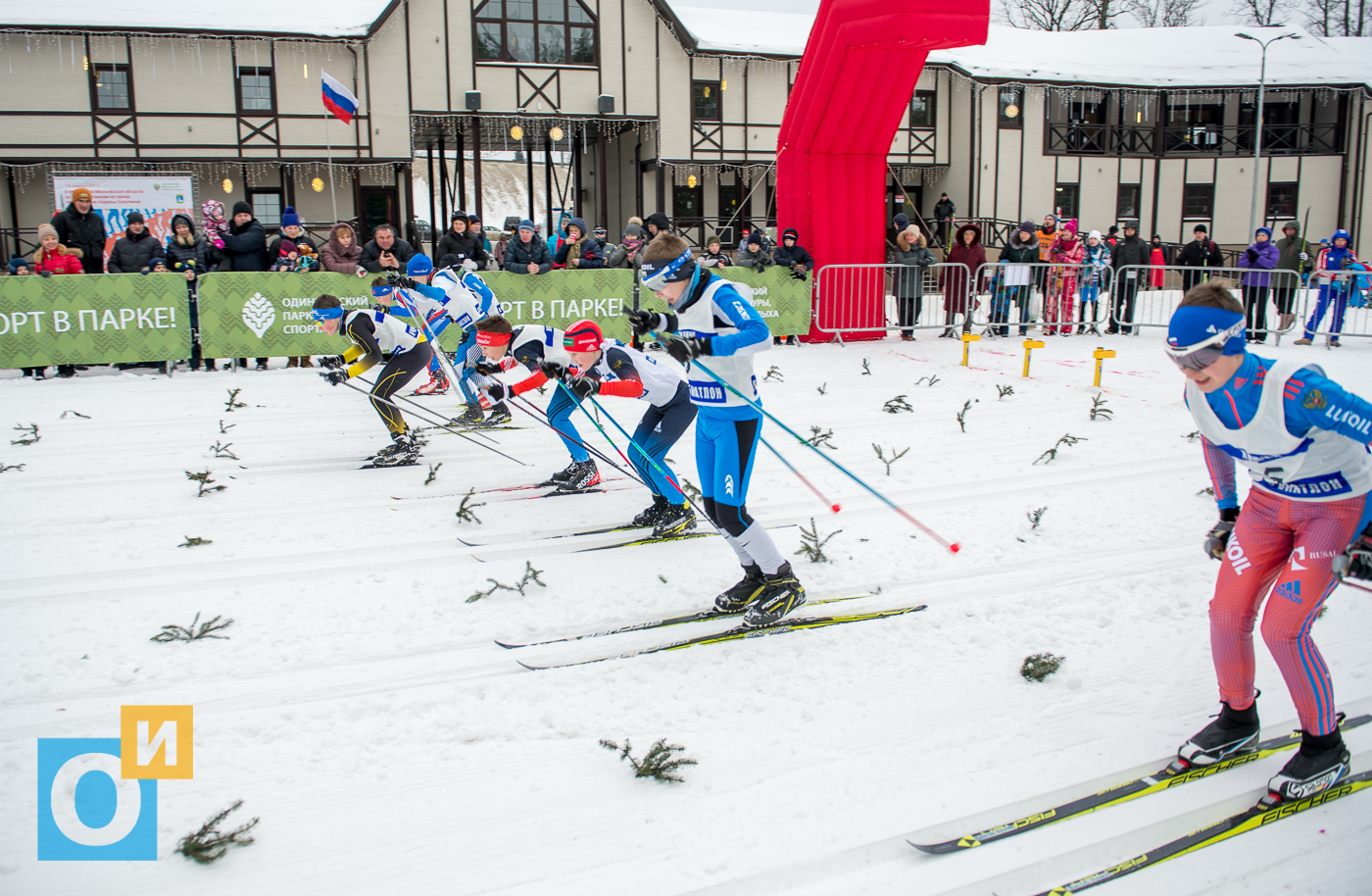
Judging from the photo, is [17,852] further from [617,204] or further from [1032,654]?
[617,204]

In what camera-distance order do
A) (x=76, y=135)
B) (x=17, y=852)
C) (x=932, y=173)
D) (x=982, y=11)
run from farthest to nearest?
(x=932, y=173) → (x=76, y=135) → (x=982, y=11) → (x=17, y=852)

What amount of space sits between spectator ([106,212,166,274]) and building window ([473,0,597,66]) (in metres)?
11.9

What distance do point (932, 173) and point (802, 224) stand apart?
→ 14.3 metres

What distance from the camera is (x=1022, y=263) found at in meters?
13.6

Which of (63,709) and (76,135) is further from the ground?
(76,135)

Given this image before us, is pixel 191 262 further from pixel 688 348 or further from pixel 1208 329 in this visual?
pixel 1208 329

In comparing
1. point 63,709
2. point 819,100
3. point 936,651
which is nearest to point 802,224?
point 819,100

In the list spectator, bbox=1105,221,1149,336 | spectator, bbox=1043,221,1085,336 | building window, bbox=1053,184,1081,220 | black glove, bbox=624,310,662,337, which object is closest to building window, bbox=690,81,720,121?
building window, bbox=1053,184,1081,220

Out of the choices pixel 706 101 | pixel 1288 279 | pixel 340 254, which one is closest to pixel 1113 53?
pixel 706 101

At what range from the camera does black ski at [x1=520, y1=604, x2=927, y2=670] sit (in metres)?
3.95

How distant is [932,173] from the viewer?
85.7ft

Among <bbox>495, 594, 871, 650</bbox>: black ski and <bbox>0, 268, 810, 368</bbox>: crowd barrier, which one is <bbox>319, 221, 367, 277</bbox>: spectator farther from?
<bbox>495, 594, 871, 650</bbox>: black ski

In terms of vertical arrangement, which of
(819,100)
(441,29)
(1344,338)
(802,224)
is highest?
(441,29)

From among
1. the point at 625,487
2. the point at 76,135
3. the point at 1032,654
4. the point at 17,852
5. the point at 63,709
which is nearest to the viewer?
the point at 17,852
